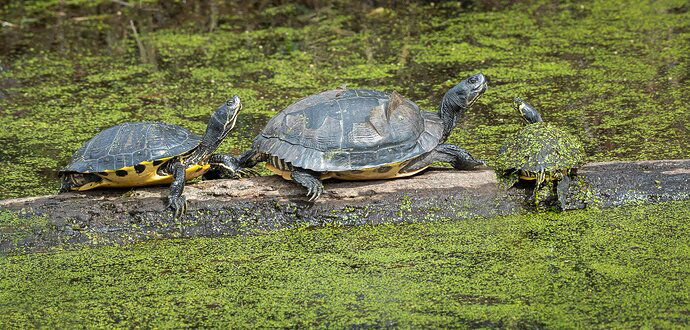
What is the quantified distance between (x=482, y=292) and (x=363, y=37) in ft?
14.1

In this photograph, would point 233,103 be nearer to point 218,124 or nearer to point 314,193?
point 218,124

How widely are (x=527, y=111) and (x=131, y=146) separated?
1.91 meters

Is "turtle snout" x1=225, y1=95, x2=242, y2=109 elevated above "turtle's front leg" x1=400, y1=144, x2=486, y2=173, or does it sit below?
above

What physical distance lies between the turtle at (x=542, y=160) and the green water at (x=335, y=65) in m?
0.83

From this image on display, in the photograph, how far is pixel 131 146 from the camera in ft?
12.7

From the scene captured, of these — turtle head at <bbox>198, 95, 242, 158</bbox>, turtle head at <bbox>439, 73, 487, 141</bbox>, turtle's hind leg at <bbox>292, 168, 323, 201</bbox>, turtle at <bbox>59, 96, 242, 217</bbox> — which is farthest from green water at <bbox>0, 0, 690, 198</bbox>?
turtle's hind leg at <bbox>292, 168, 323, 201</bbox>

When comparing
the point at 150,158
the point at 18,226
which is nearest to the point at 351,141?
the point at 150,158

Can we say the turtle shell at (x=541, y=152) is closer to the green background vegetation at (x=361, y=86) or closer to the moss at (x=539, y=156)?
the moss at (x=539, y=156)

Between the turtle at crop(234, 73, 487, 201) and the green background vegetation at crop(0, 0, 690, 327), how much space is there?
0.28 m

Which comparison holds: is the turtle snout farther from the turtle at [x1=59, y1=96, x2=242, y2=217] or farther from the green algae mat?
the green algae mat

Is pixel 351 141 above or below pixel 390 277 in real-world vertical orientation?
above

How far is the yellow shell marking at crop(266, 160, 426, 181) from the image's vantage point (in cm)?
375

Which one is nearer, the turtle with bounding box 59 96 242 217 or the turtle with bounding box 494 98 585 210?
the turtle with bounding box 494 98 585 210

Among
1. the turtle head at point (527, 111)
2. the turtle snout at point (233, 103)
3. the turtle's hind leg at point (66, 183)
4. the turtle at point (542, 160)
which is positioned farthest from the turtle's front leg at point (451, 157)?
the turtle's hind leg at point (66, 183)
